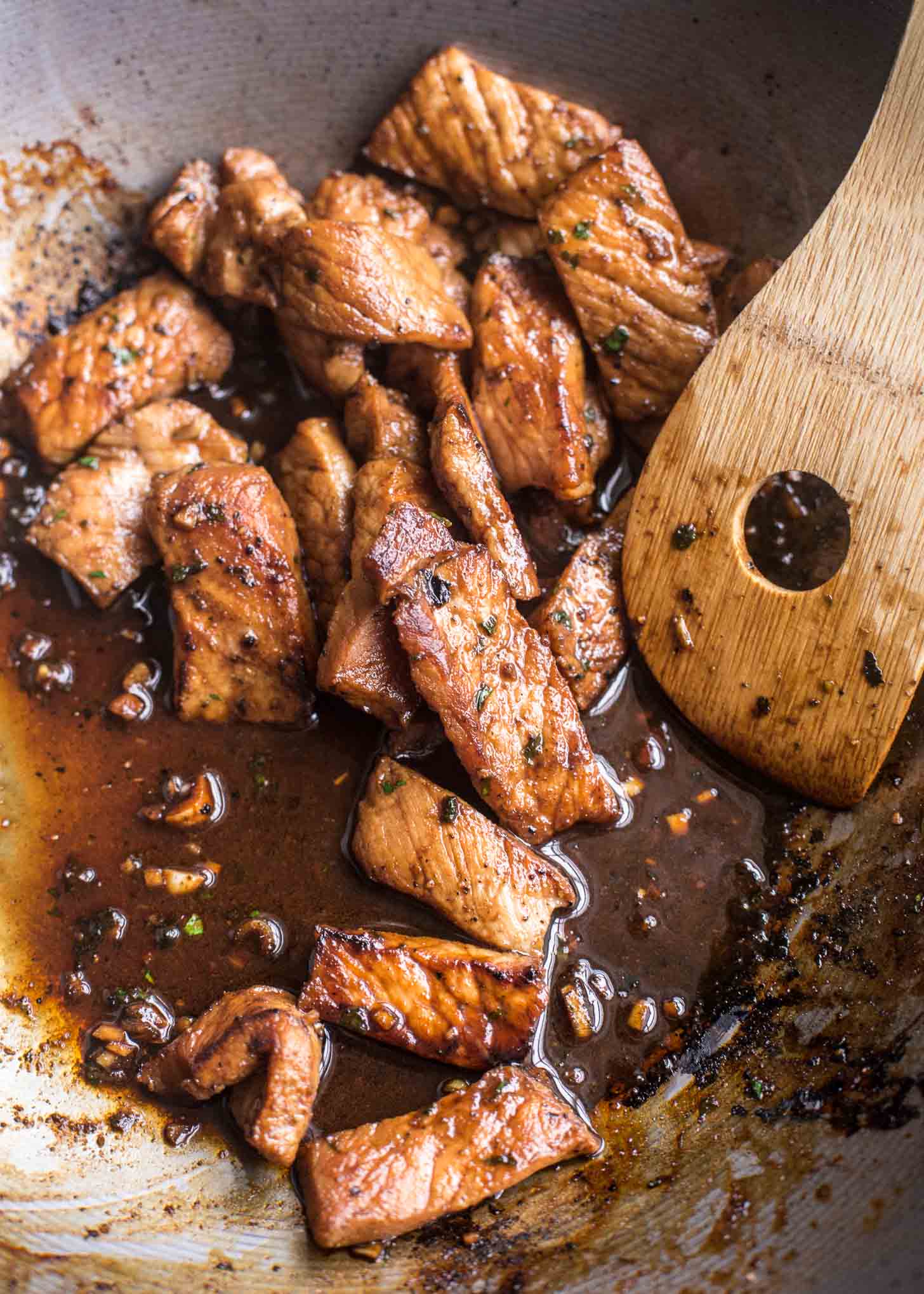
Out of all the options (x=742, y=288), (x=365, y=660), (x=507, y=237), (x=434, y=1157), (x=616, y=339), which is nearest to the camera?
(x=434, y=1157)

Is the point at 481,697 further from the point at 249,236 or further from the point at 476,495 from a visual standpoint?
the point at 249,236

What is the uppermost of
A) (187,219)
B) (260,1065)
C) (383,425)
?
(187,219)

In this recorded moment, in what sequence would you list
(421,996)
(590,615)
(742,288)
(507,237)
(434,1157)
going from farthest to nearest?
(507,237) → (742,288) → (590,615) → (421,996) → (434,1157)

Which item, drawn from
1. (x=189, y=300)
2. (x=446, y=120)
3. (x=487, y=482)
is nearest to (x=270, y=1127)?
(x=487, y=482)

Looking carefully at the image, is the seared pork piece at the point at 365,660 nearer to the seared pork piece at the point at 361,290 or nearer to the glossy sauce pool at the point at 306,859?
the glossy sauce pool at the point at 306,859

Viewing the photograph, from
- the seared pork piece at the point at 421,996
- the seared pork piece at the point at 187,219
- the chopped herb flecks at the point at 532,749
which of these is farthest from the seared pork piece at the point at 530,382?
the seared pork piece at the point at 421,996

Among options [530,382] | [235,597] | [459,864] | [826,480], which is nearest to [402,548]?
[235,597]
